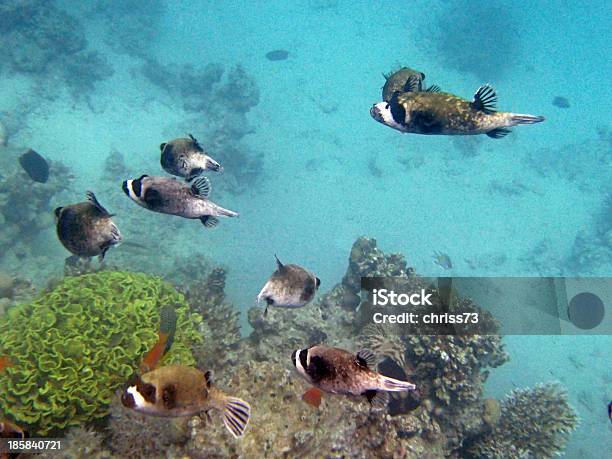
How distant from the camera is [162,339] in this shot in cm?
583

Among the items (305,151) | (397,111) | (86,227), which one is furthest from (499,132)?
(305,151)

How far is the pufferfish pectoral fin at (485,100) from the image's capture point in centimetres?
336

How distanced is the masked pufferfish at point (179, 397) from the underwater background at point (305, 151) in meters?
3.40

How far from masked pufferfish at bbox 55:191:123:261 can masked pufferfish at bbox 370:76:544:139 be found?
8.54 feet

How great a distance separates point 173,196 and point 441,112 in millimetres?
2496

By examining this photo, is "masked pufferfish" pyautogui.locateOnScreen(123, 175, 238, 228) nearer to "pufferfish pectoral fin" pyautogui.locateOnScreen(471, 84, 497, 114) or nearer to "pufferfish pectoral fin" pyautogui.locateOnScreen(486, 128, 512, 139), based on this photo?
"pufferfish pectoral fin" pyautogui.locateOnScreen(471, 84, 497, 114)

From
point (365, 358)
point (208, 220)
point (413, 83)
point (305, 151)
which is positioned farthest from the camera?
point (305, 151)

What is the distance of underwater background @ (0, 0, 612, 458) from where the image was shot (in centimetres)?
1773

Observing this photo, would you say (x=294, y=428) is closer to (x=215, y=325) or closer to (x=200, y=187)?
(x=200, y=187)

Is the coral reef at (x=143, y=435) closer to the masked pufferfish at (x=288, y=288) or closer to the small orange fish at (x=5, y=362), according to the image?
the small orange fish at (x=5, y=362)

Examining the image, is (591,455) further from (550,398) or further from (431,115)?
(431,115)

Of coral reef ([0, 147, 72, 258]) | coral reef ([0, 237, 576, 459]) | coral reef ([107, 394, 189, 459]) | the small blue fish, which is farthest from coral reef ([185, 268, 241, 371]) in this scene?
coral reef ([0, 147, 72, 258])

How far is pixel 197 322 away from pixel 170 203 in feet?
13.2

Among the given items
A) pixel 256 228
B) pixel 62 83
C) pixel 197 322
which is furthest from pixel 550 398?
pixel 62 83
